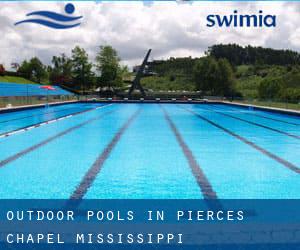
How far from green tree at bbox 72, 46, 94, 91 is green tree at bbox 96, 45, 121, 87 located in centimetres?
144

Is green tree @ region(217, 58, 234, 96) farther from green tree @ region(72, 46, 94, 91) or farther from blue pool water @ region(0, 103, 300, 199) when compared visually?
blue pool water @ region(0, 103, 300, 199)

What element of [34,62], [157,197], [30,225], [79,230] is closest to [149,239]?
[79,230]

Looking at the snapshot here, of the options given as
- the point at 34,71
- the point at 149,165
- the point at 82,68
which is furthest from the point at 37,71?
the point at 149,165

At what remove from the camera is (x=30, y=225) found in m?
3.93

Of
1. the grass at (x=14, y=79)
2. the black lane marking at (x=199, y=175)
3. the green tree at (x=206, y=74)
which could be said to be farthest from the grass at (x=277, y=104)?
the grass at (x=14, y=79)

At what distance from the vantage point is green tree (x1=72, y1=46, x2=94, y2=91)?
56.1 meters

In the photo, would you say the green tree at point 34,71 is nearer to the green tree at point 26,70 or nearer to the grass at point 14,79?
the green tree at point 26,70

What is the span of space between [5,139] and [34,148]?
2.01 m

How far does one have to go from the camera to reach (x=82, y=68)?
5653 cm

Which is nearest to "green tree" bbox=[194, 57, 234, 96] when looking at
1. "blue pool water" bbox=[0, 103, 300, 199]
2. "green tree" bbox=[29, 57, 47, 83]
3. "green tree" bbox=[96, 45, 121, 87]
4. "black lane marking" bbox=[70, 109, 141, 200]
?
"green tree" bbox=[96, 45, 121, 87]

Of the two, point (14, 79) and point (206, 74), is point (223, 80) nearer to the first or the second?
point (206, 74)

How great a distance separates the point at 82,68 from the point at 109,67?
11.9ft

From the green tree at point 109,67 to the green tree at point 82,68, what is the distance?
1440mm

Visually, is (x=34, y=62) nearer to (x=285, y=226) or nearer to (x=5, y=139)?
(x=5, y=139)
